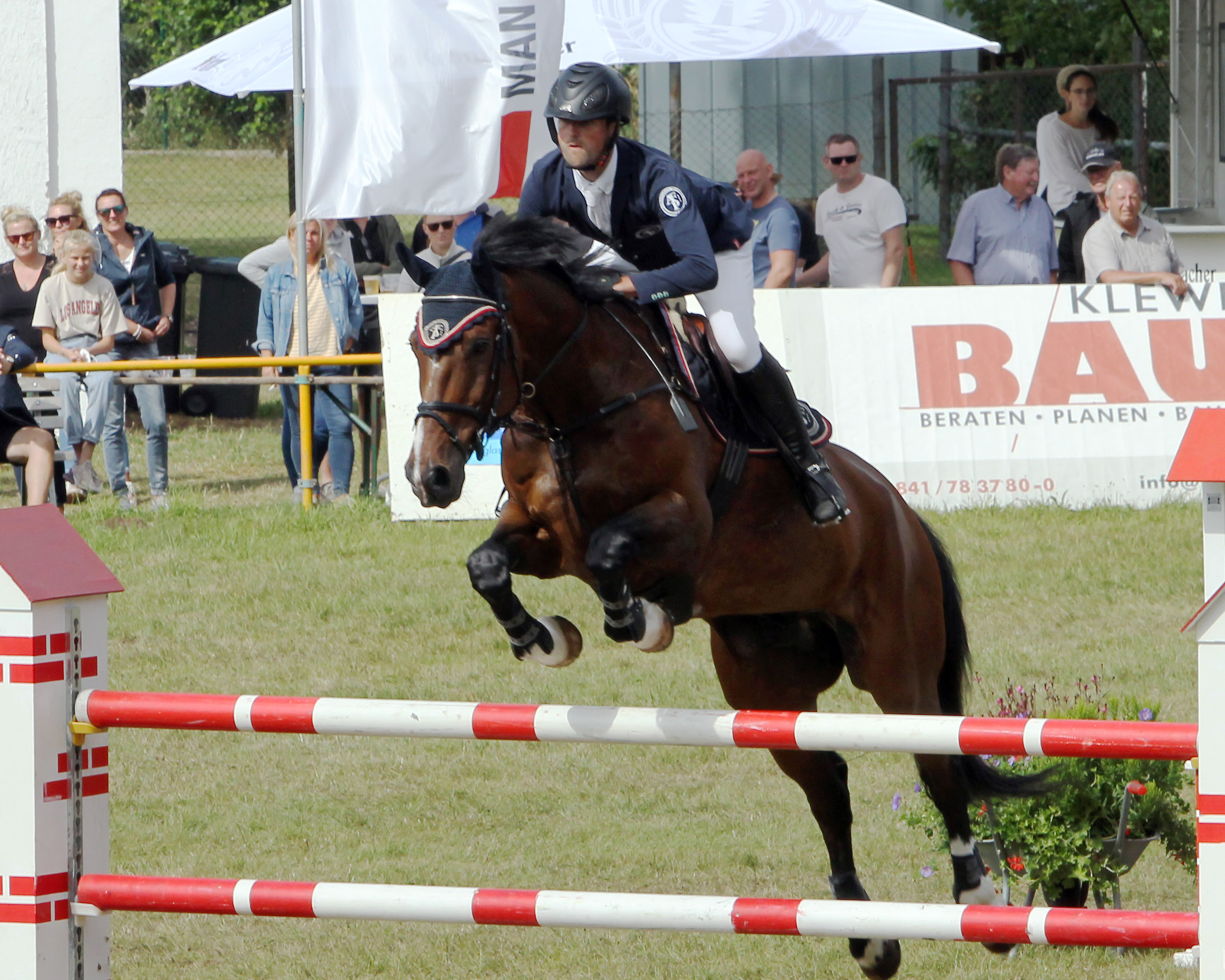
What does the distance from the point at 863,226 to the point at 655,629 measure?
719 cm

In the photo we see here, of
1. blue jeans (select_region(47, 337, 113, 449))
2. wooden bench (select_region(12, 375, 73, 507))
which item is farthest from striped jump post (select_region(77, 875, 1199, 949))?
blue jeans (select_region(47, 337, 113, 449))

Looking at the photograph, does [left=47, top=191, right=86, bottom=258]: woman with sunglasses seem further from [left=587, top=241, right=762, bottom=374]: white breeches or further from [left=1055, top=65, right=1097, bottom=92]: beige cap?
[left=587, top=241, right=762, bottom=374]: white breeches

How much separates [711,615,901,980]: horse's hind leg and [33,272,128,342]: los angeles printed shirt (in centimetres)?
714

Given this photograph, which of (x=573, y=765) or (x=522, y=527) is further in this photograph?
(x=573, y=765)

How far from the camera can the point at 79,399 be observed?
11.1m

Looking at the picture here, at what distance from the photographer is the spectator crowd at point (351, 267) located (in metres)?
10.4

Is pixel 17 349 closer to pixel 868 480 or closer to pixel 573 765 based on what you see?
pixel 573 765

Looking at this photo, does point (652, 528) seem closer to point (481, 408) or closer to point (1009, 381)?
point (481, 408)

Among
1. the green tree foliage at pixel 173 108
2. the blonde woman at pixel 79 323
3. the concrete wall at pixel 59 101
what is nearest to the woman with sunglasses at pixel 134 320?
the blonde woman at pixel 79 323

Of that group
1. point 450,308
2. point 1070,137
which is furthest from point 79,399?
point 450,308

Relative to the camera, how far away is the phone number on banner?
32.5 feet

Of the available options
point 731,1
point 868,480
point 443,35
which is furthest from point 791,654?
point 731,1

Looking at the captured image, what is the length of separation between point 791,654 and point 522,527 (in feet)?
3.80

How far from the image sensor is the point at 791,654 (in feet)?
16.7
